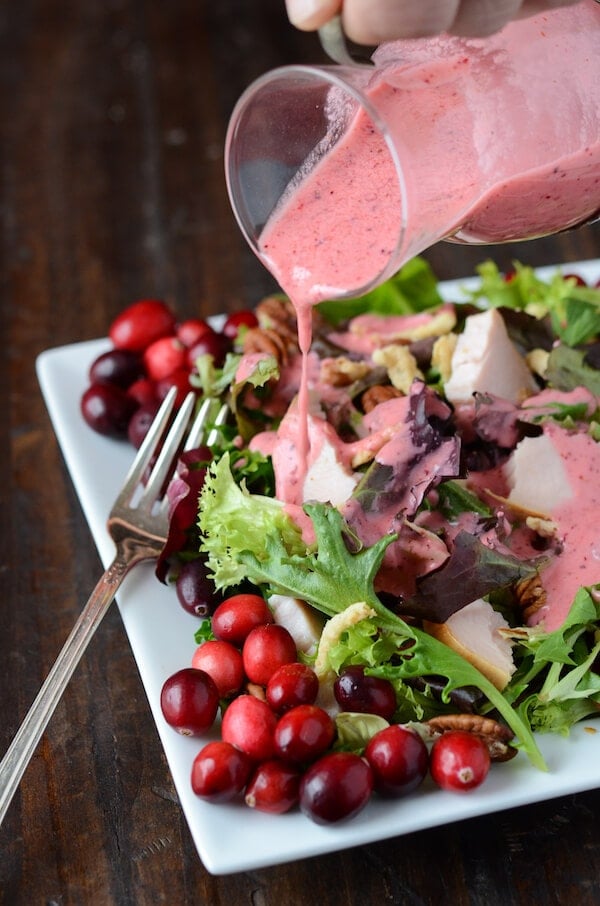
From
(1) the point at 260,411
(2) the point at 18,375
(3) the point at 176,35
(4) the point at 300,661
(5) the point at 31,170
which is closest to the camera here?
(4) the point at 300,661

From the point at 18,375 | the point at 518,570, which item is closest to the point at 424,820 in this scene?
the point at 518,570

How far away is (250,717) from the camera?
7.80 ft

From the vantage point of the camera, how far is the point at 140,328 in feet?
12.3

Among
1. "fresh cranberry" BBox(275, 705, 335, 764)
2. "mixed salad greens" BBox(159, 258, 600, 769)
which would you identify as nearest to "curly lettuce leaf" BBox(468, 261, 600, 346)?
"mixed salad greens" BBox(159, 258, 600, 769)

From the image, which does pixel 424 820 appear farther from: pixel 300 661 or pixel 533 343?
pixel 533 343

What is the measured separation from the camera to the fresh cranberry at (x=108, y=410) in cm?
339

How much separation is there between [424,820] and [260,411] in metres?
1.31

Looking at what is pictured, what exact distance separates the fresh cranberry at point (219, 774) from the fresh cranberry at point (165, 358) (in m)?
1.54

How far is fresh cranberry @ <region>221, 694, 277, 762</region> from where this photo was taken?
2352 millimetres

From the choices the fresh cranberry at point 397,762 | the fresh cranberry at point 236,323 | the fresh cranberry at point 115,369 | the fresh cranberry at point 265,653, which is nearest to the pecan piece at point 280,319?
the fresh cranberry at point 236,323

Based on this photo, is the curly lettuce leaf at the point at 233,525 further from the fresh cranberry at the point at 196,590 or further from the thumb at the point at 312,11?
the thumb at the point at 312,11

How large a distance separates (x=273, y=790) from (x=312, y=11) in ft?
4.69

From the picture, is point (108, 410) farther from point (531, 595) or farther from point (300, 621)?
point (531, 595)

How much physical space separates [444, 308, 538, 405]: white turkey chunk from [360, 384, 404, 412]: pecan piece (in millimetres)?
138
